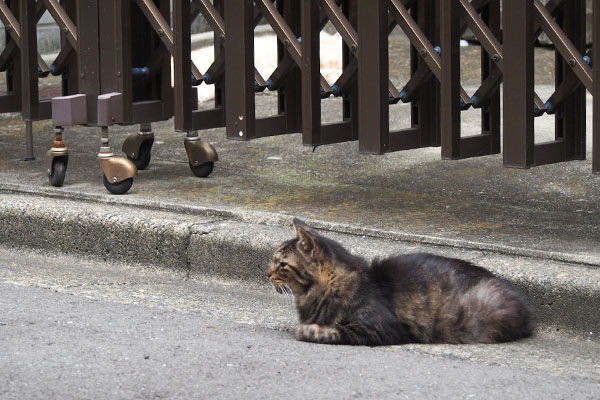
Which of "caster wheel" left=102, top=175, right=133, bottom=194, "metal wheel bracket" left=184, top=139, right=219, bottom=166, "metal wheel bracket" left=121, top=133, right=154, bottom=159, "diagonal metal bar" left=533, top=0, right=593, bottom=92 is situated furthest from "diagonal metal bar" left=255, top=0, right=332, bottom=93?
"metal wheel bracket" left=121, top=133, right=154, bottom=159

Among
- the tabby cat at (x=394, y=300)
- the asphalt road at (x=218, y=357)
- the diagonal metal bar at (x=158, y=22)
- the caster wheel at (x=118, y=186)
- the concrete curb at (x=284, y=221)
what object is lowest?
the asphalt road at (x=218, y=357)

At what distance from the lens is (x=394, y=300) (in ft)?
14.9

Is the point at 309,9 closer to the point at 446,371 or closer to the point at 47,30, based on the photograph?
the point at 446,371

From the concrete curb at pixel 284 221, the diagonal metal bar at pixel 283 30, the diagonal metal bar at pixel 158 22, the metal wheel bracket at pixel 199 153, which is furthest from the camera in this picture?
the metal wheel bracket at pixel 199 153

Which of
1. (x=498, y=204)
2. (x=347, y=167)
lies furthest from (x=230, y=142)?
(x=498, y=204)

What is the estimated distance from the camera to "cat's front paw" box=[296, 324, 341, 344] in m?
4.45

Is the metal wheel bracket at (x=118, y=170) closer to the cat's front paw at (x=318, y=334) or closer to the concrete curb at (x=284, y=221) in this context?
the concrete curb at (x=284, y=221)

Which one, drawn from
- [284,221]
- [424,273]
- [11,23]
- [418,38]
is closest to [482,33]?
[418,38]

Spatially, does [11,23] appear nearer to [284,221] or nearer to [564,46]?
[284,221]

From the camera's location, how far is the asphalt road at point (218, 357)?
12.6ft

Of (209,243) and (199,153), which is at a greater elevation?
(199,153)

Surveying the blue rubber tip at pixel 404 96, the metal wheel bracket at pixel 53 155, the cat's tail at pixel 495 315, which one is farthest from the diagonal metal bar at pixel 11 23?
the cat's tail at pixel 495 315

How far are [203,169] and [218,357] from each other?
2959 millimetres

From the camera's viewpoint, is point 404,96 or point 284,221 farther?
point 404,96
